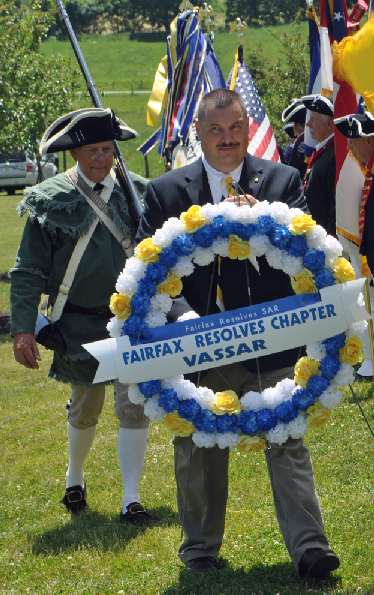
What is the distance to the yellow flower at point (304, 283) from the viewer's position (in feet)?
16.8

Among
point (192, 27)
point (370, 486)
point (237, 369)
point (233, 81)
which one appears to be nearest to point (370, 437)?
point (370, 486)

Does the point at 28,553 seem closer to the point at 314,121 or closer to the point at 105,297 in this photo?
the point at 105,297

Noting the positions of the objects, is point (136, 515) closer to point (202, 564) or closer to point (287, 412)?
point (202, 564)

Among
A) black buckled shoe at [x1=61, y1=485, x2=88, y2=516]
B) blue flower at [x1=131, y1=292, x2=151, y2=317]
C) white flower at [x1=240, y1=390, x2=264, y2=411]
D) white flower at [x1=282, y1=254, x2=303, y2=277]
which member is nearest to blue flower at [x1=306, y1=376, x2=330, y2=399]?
white flower at [x1=240, y1=390, x2=264, y2=411]

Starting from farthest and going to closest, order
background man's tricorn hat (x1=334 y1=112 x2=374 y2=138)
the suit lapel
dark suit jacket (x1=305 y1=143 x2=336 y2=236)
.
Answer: dark suit jacket (x1=305 y1=143 x2=336 y2=236)
background man's tricorn hat (x1=334 y1=112 x2=374 y2=138)
the suit lapel

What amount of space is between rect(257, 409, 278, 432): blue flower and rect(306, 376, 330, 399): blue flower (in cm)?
20

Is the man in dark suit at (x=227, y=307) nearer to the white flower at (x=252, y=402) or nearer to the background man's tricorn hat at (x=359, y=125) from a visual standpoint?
the white flower at (x=252, y=402)

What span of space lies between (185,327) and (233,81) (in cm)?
686

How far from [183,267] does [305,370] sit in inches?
27.5

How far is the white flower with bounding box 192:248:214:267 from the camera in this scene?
5.18 metres

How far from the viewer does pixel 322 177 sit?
340 inches

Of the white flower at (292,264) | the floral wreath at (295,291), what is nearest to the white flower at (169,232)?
the floral wreath at (295,291)

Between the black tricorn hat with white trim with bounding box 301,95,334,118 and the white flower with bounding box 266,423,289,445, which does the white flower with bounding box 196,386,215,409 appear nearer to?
the white flower with bounding box 266,423,289,445

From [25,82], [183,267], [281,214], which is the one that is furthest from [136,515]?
[25,82]
